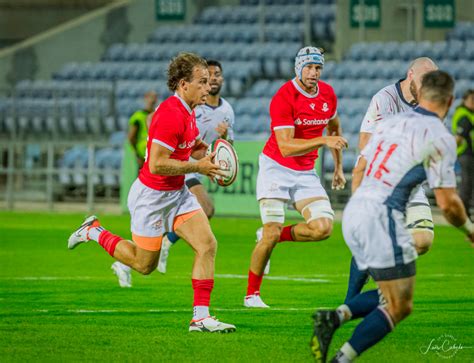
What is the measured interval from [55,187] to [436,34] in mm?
9960

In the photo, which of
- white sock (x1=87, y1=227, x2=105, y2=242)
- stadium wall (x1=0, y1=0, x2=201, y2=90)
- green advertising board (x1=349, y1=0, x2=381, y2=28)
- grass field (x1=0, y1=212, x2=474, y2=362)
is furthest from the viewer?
stadium wall (x1=0, y1=0, x2=201, y2=90)

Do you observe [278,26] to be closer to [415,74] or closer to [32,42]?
[32,42]

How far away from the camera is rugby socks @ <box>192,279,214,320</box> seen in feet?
30.3

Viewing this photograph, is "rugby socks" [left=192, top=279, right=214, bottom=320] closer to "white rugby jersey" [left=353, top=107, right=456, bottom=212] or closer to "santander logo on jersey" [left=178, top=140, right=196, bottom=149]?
"santander logo on jersey" [left=178, top=140, right=196, bottom=149]

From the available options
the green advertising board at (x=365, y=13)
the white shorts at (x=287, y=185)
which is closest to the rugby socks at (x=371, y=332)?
the white shorts at (x=287, y=185)

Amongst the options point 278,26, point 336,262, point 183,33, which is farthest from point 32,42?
point 336,262

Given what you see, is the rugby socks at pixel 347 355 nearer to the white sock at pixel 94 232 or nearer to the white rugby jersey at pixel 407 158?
the white rugby jersey at pixel 407 158

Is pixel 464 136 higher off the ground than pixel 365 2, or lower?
lower

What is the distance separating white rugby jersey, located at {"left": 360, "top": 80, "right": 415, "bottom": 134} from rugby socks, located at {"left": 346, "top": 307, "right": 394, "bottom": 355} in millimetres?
3026

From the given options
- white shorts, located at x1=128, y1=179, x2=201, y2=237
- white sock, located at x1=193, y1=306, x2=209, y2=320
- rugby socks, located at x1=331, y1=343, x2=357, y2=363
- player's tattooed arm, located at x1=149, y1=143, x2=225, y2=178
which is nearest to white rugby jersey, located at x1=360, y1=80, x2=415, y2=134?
player's tattooed arm, located at x1=149, y1=143, x2=225, y2=178

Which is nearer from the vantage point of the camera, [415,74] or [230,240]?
[415,74]

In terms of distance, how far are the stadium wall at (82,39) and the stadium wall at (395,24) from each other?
5999 millimetres

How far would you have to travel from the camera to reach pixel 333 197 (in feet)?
79.5

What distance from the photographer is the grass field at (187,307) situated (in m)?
8.38
